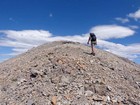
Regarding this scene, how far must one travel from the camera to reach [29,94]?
16.6 metres

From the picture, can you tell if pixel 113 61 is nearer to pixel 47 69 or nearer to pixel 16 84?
pixel 47 69

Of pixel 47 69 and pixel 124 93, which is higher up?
pixel 47 69

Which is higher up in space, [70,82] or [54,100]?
[70,82]

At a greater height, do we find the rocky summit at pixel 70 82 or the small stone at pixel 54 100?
the rocky summit at pixel 70 82

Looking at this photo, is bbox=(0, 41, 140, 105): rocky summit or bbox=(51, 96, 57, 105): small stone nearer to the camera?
bbox=(51, 96, 57, 105): small stone

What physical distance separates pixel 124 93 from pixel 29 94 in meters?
5.42

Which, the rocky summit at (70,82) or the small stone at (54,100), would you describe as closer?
the small stone at (54,100)

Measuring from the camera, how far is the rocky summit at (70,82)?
1608 cm

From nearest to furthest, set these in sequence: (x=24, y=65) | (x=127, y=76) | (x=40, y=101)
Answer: (x=40, y=101), (x=127, y=76), (x=24, y=65)

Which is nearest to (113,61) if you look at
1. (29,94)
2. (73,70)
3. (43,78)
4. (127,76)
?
(127,76)

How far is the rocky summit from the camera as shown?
633 inches

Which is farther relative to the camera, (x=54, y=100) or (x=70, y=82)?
(x=70, y=82)

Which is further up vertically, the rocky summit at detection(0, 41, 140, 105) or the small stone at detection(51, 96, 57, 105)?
the rocky summit at detection(0, 41, 140, 105)

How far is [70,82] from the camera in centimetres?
1716
